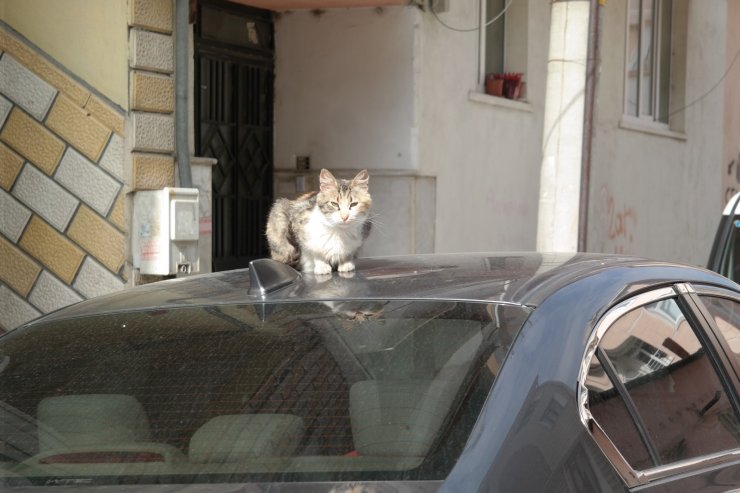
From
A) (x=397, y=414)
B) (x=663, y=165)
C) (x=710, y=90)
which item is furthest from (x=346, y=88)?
(x=710, y=90)

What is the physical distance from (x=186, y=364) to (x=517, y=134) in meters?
9.62

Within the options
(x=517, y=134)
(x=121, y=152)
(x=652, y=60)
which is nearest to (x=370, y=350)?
(x=121, y=152)

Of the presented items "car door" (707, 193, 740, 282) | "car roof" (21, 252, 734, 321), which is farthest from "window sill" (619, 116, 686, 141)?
"car roof" (21, 252, 734, 321)

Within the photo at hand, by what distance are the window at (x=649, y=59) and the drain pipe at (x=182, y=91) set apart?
27.5 ft

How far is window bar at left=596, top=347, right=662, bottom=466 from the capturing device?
2811 millimetres

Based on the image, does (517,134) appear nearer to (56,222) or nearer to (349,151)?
(349,151)

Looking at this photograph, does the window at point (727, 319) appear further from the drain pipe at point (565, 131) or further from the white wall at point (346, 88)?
the white wall at point (346, 88)

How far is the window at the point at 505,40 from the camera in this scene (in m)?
12.2

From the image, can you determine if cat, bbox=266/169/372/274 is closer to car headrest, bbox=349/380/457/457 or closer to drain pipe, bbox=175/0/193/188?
car headrest, bbox=349/380/457/457

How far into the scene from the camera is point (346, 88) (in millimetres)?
10492

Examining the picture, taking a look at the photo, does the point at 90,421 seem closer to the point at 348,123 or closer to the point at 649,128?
the point at 348,123

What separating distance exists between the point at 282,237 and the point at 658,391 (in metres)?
2.52

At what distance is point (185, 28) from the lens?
8102mm

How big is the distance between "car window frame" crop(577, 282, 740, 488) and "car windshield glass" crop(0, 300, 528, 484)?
22 centimetres
